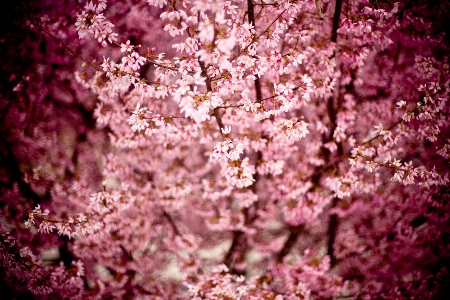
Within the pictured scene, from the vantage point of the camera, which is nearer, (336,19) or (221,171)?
(336,19)

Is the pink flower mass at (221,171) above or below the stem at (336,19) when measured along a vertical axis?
below

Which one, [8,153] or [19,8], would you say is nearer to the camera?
[19,8]

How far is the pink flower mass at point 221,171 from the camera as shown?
5020 millimetres

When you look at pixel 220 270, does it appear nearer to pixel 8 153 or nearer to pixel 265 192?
pixel 265 192

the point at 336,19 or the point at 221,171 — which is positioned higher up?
the point at 336,19

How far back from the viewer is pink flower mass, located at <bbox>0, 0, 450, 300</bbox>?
5020 millimetres

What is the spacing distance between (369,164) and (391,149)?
1594mm

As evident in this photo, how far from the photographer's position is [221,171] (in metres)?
4.96

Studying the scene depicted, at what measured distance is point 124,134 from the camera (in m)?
5.56

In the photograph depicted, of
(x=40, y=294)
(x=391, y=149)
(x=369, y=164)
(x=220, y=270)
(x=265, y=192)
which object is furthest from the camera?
(x=265, y=192)

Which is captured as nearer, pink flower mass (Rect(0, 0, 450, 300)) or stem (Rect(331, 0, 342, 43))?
stem (Rect(331, 0, 342, 43))

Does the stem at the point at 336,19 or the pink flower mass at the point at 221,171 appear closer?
the stem at the point at 336,19

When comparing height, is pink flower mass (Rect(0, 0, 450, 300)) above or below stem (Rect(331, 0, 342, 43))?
below

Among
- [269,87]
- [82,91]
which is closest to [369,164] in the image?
[269,87]
